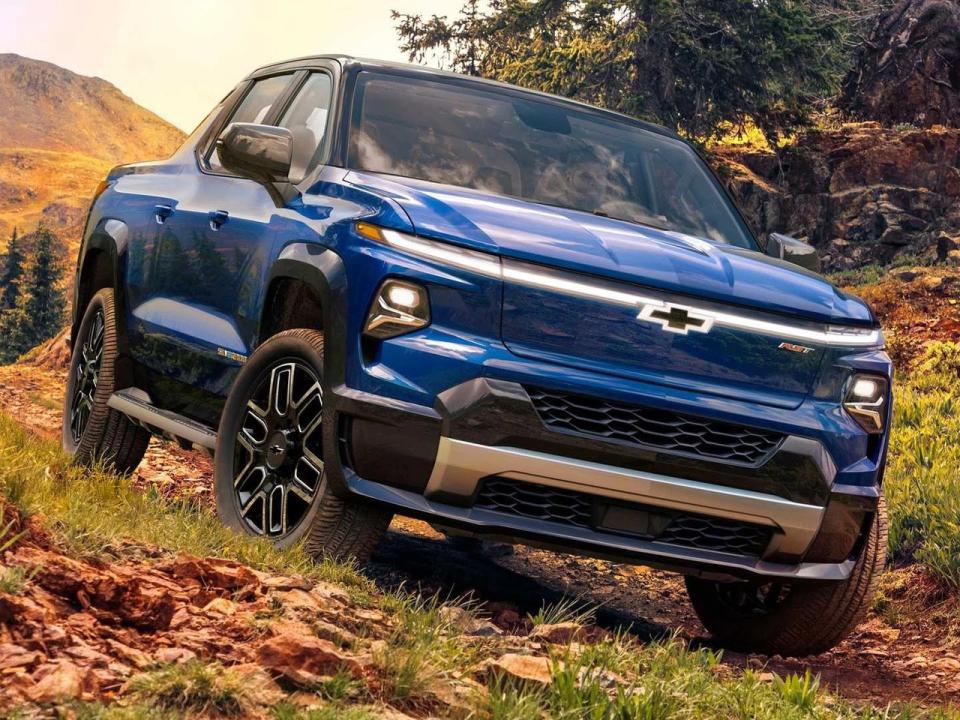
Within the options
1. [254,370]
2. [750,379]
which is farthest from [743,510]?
[254,370]

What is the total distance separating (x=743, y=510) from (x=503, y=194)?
1.67m

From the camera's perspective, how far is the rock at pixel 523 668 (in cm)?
321

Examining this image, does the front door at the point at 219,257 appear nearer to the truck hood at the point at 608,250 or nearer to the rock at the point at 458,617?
the truck hood at the point at 608,250

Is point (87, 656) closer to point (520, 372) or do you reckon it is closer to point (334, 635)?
point (334, 635)

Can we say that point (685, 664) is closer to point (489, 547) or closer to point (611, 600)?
point (611, 600)

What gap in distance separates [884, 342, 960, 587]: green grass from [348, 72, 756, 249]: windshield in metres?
1.93

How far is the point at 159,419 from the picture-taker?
236 inches

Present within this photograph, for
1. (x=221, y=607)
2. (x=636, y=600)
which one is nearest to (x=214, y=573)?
(x=221, y=607)

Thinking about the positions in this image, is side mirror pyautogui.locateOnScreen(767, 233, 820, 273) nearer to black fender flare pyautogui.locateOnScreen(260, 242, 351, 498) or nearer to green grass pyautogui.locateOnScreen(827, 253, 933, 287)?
black fender flare pyautogui.locateOnScreen(260, 242, 351, 498)

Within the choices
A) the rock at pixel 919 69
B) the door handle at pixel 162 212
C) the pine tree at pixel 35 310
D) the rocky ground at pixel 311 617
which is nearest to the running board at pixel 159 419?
the door handle at pixel 162 212

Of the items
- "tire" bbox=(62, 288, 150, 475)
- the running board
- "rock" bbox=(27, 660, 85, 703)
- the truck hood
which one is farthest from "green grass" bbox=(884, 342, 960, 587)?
"rock" bbox=(27, 660, 85, 703)

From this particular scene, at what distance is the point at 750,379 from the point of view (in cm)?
447

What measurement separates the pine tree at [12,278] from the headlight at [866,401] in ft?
220

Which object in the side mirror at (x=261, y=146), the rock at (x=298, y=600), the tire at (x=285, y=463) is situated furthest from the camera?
the side mirror at (x=261, y=146)
